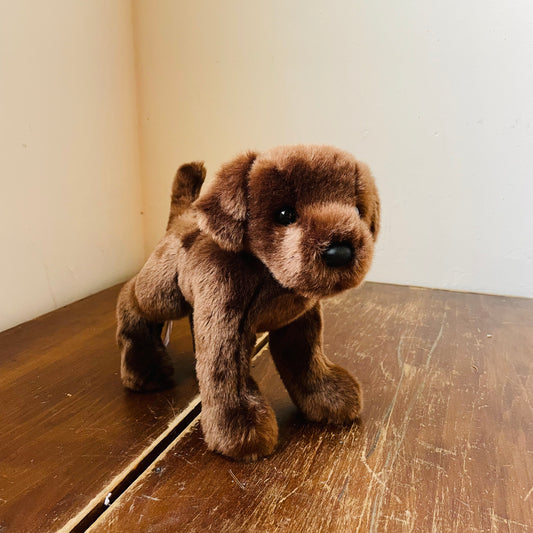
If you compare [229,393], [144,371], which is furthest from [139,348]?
[229,393]

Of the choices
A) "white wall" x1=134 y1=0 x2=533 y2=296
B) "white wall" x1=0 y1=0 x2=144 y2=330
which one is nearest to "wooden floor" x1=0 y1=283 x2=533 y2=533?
"white wall" x1=0 y1=0 x2=144 y2=330

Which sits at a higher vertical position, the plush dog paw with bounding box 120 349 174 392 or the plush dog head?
the plush dog head

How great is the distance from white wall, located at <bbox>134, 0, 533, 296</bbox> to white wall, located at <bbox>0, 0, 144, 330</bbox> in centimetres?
11

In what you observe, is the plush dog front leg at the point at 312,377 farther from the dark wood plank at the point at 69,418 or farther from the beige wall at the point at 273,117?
the beige wall at the point at 273,117

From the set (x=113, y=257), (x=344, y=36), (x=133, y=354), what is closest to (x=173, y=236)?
(x=133, y=354)

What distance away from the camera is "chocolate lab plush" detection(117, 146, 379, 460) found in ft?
1.38

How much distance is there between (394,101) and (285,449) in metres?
0.78

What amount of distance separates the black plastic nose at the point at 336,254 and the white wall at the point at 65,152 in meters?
0.64

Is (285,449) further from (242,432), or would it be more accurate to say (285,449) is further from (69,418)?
(69,418)

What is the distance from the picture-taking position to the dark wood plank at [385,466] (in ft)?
1.35

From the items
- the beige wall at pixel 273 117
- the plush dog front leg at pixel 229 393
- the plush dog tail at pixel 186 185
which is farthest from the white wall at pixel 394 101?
the plush dog front leg at pixel 229 393

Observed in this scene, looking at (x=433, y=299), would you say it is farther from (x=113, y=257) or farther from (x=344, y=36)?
(x=113, y=257)

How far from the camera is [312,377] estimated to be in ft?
1.80

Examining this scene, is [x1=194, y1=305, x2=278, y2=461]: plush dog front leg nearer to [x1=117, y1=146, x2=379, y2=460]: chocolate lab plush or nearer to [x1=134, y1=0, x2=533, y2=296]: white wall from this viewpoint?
[x1=117, y1=146, x2=379, y2=460]: chocolate lab plush
